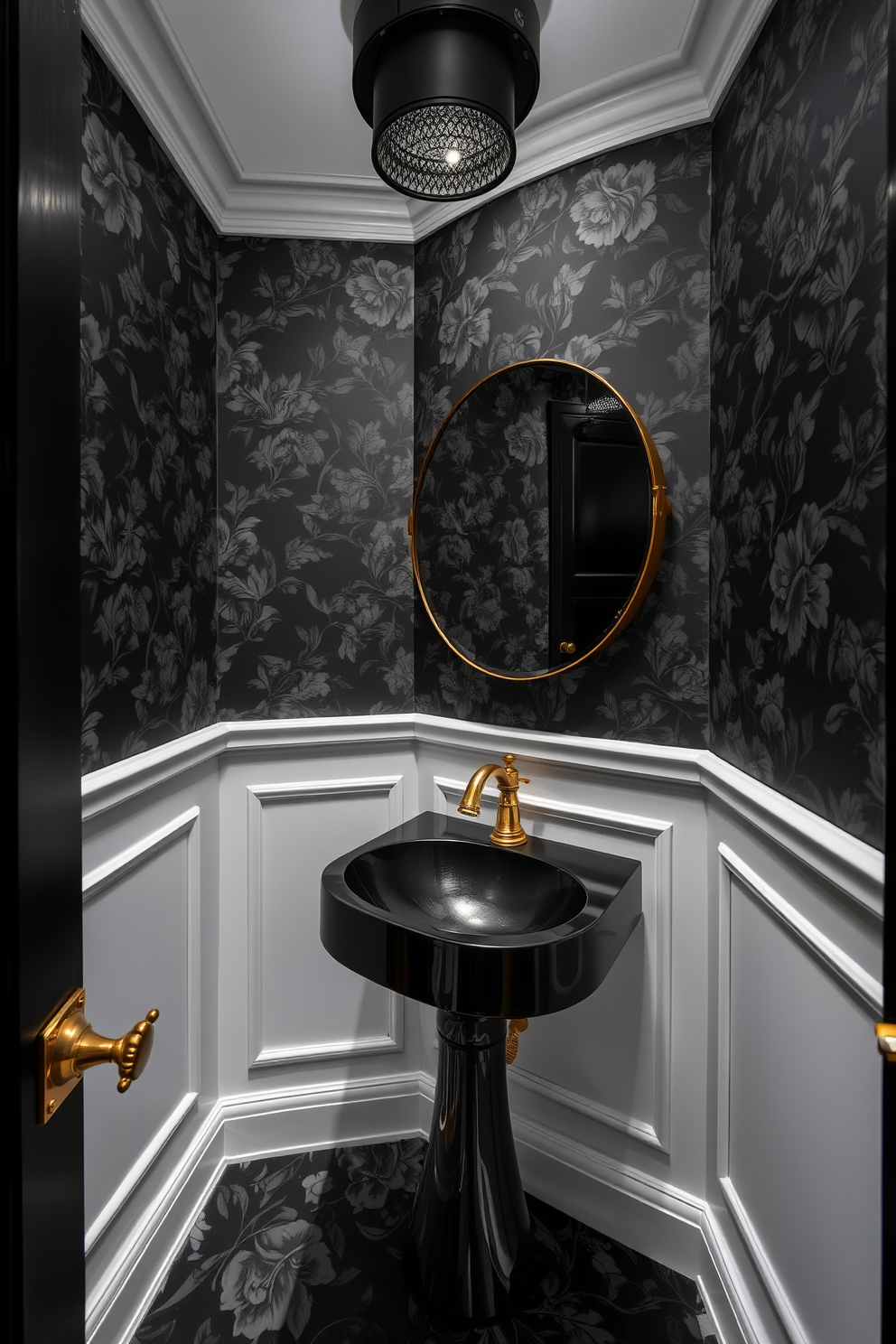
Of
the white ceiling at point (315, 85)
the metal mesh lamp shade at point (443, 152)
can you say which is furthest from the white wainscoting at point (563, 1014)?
the white ceiling at point (315, 85)

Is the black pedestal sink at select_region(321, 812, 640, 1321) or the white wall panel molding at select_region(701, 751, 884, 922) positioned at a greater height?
the white wall panel molding at select_region(701, 751, 884, 922)

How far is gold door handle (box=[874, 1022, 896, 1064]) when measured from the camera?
1.56 feet

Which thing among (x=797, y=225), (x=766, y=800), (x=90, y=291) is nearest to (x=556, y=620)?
(x=766, y=800)

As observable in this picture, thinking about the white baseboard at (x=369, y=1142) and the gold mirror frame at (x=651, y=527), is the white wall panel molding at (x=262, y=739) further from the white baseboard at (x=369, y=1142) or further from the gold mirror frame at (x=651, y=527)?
A: the white baseboard at (x=369, y=1142)

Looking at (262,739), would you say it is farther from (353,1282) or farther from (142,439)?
(353,1282)

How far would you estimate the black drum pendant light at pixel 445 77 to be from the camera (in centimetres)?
113

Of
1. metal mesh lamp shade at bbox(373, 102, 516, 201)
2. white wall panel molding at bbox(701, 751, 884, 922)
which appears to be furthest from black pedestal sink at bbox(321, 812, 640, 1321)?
metal mesh lamp shade at bbox(373, 102, 516, 201)

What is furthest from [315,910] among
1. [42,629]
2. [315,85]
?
[315,85]

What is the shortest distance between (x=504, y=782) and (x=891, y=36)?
1.21 m

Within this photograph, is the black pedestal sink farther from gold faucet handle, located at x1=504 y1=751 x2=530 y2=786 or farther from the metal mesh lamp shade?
the metal mesh lamp shade

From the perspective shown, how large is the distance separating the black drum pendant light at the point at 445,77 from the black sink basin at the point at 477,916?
132 centimetres

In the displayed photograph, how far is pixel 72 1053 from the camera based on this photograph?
0.51 meters

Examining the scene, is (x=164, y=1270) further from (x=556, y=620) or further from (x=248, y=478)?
(x=248, y=478)

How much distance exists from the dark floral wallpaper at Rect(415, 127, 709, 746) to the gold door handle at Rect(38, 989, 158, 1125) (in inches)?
45.2
